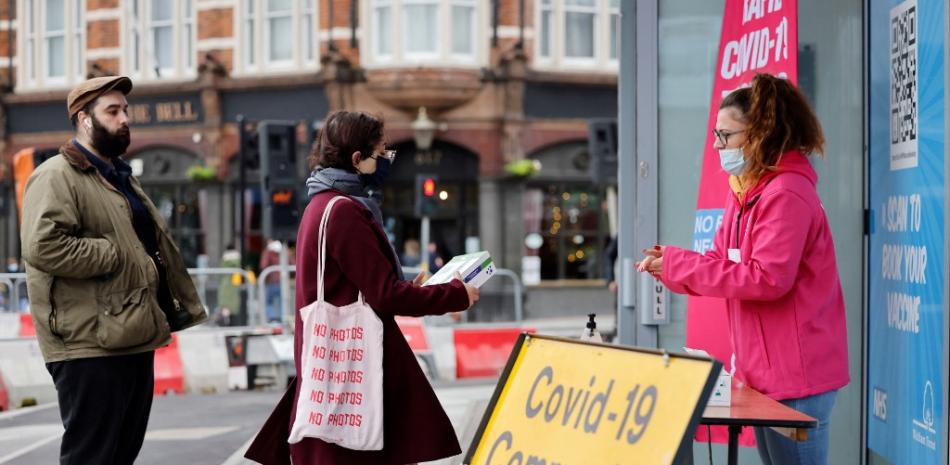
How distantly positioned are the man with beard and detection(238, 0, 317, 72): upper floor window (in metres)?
22.6

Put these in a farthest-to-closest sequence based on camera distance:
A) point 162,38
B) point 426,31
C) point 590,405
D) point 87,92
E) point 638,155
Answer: point 162,38, point 426,31, point 638,155, point 87,92, point 590,405

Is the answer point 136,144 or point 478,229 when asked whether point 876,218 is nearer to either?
point 478,229

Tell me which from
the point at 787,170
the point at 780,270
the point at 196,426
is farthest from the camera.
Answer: the point at 196,426

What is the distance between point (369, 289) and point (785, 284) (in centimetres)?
139

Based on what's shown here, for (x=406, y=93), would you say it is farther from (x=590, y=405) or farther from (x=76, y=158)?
(x=590, y=405)

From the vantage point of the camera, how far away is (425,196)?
2239 centimetres

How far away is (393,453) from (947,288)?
195cm

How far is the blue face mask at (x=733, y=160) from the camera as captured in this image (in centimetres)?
406

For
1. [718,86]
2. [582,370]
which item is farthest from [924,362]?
[718,86]

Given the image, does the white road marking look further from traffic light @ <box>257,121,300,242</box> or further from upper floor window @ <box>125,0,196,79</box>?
upper floor window @ <box>125,0,196,79</box>

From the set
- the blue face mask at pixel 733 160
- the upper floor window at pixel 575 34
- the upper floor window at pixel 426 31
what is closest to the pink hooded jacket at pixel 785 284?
the blue face mask at pixel 733 160

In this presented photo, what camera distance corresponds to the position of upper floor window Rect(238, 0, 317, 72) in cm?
2734

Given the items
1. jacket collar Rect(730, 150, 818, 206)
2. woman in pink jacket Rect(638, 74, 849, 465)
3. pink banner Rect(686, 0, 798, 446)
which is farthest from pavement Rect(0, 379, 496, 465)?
jacket collar Rect(730, 150, 818, 206)

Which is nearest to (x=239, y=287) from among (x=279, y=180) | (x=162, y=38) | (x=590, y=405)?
(x=279, y=180)
